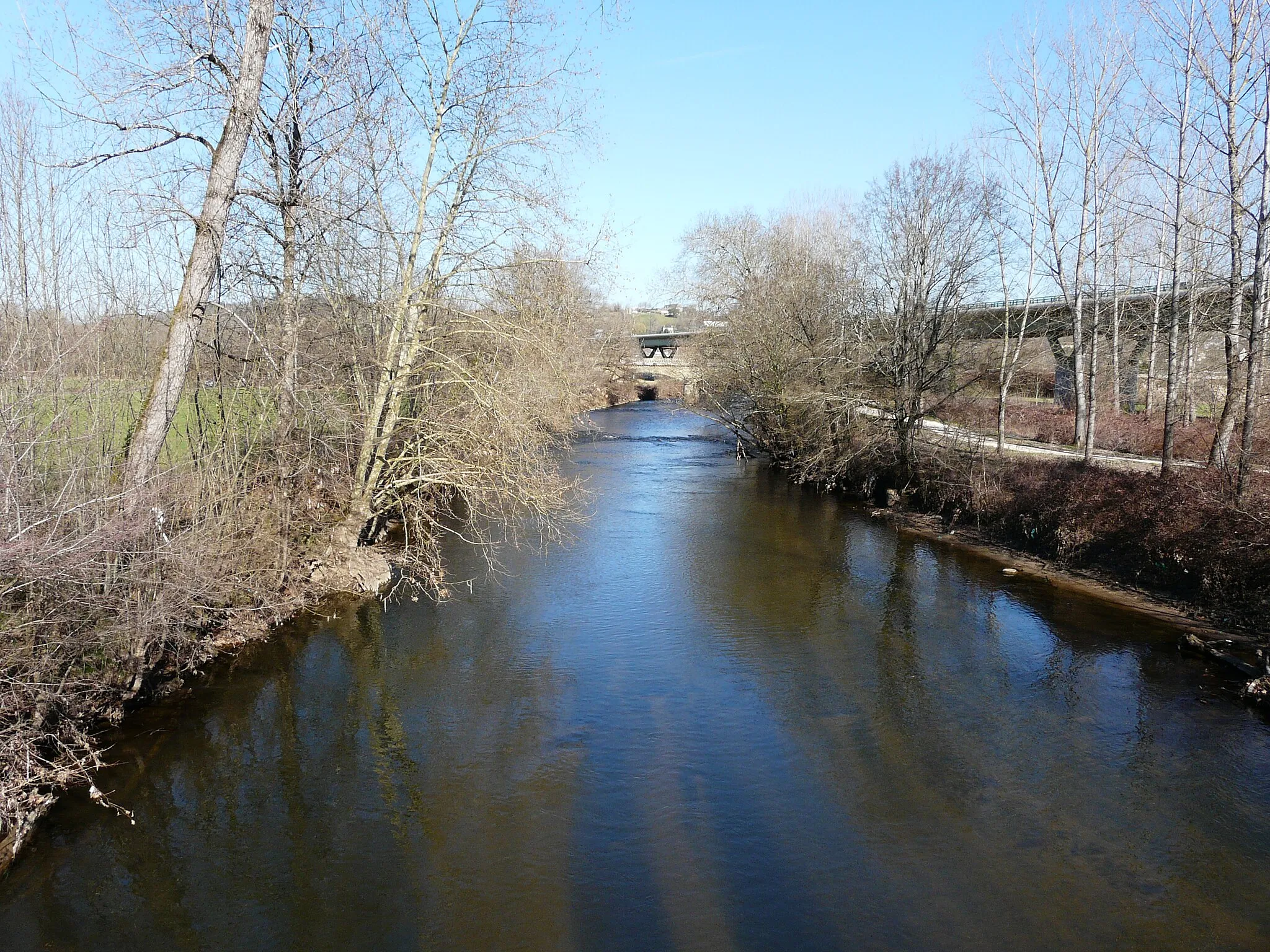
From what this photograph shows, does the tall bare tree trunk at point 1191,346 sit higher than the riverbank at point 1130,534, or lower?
higher

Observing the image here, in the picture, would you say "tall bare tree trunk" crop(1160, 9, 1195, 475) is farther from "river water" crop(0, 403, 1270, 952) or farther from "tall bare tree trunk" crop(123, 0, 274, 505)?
"tall bare tree trunk" crop(123, 0, 274, 505)

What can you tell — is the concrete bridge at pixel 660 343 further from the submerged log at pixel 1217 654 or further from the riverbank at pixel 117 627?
the riverbank at pixel 117 627

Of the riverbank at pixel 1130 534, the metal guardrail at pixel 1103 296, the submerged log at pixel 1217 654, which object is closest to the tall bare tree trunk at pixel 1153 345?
the metal guardrail at pixel 1103 296

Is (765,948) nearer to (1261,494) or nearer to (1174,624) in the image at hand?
(1174,624)

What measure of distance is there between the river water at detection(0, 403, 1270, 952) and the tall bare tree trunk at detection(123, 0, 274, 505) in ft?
10.8

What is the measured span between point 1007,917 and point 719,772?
2.91 m

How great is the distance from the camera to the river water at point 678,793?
6207 millimetres

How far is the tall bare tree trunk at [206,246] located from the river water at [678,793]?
3.31m

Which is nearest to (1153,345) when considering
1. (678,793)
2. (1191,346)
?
(1191,346)

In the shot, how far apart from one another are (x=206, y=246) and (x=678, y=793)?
7957 mm

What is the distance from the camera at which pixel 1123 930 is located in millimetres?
6145

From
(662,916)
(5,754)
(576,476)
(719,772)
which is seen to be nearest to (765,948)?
(662,916)

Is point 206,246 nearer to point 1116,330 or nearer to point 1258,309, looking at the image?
point 1258,309

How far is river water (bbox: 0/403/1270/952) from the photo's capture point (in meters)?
6.21
